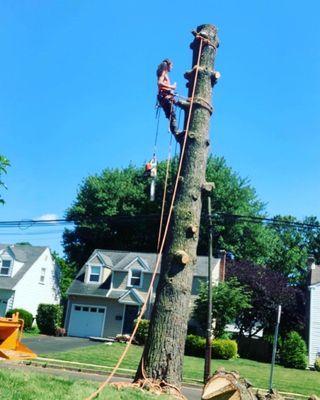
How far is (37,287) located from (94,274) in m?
5.56

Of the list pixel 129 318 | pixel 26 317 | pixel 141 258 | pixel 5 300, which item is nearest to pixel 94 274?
pixel 141 258

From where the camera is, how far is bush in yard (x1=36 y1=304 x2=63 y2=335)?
33031 mm

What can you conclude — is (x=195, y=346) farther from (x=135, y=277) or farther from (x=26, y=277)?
(x=26, y=277)

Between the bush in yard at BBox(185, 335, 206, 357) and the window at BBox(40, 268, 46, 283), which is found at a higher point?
the window at BBox(40, 268, 46, 283)

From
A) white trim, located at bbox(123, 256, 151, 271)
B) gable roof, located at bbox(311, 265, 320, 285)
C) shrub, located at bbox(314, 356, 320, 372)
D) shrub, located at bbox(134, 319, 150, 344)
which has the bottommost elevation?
shrub, located at bbox(314, 356, 320, 372)

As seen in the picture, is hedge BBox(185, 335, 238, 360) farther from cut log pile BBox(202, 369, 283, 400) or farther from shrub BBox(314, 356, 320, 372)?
cut log pile BBox(202, 369, 283, 400)

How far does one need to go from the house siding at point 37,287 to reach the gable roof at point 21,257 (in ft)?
0.89

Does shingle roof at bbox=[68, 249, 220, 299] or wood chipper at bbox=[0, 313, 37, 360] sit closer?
wood chipper at bbox=[0, 313, 37, 360]

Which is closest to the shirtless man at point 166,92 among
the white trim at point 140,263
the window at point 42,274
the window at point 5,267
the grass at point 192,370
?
the grass at point 192,370

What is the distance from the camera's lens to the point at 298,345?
27828 mm

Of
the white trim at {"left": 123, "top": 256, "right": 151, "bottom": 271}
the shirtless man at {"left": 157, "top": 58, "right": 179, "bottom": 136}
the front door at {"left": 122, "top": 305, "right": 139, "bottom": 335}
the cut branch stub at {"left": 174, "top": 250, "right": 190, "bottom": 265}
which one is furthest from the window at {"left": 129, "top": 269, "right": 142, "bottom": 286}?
the cut branch stub at {"left": 174, "top": 250, "right": 190, "bottom": 265}

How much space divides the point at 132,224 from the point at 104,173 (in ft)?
19.6

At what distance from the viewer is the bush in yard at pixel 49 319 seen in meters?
33.0

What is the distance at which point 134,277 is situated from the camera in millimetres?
34281
